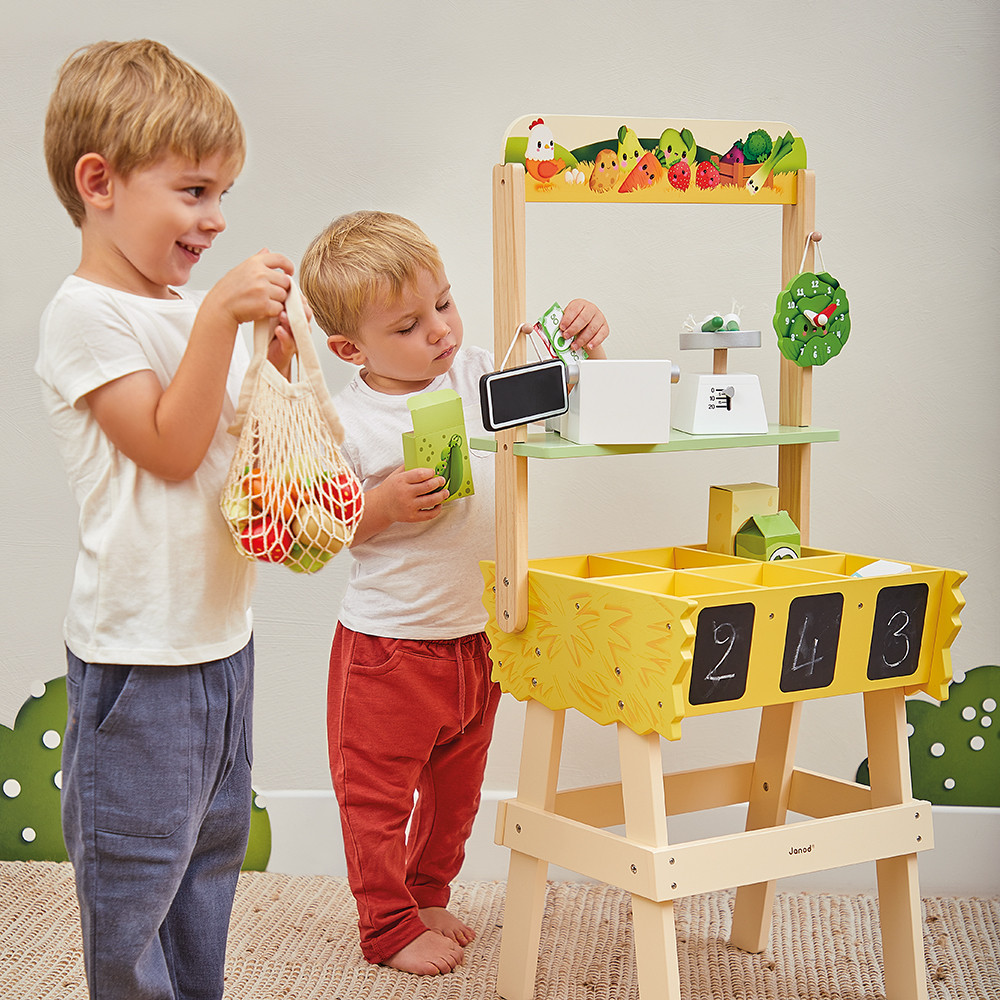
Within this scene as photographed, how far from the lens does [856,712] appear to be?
6.05 ft

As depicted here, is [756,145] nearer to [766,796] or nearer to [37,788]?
[766,796]

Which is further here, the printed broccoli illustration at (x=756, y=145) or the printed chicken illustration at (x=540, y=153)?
the printed broccoli illustration at (x=756, y=145)

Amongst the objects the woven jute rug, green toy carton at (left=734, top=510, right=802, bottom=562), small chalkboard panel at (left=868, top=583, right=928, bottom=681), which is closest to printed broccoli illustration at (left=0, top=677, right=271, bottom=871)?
the woven jute rug

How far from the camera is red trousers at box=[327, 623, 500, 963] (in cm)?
150

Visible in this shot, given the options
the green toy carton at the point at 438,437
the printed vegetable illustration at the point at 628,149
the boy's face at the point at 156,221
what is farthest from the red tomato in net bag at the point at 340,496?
the printed vegetable illustration at the point at 628,149

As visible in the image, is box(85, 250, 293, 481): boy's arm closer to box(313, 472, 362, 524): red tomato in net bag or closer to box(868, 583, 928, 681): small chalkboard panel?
box(313, 472, 362, 524): red tomato in net bag

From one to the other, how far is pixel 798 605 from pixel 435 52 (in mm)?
1002

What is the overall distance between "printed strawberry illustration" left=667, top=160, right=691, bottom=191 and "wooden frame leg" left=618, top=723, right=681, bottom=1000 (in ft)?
2.07

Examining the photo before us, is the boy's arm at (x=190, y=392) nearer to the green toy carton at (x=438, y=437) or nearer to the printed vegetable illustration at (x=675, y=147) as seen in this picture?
the green toy carton at (x=438, y=437)

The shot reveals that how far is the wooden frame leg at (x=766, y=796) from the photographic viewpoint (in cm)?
154

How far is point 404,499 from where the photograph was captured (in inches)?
54.2

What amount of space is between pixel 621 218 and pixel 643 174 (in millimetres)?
412

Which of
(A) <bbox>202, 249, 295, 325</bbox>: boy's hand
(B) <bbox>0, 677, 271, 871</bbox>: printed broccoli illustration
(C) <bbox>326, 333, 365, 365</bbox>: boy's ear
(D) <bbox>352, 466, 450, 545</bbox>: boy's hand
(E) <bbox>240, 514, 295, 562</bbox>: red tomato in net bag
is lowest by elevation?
(B) <bbox>0, 677, 271, 871</bbox>: printed broccoli illustration

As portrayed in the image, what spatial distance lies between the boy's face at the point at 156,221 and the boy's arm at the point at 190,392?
65mm
